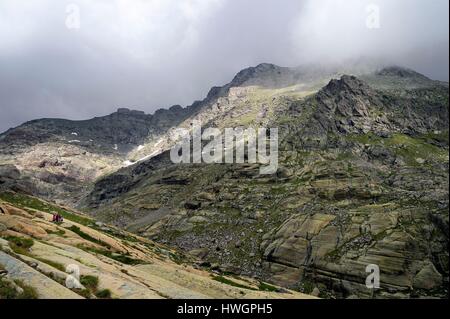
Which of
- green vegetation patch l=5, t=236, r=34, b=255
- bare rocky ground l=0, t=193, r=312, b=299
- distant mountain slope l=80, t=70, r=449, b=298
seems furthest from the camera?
distant mountain slope l=80, t=70, r=449, b=298

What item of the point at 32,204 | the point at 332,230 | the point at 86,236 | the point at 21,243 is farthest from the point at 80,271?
the point at 332,230

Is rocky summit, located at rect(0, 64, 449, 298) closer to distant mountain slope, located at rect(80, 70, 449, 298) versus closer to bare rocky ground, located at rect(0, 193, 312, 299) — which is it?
bare rocky ground, located at rect(0, 193, 312, 299)

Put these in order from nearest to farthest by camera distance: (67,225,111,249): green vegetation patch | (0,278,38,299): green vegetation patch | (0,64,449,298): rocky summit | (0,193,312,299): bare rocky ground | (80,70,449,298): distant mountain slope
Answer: (0,278,38,299): green vegetation patch, (0,193,312,299): bare rocky ground, (0,64,449,298): rocky summit, (67,225,111,249): green vegetation patch, (80,70,449,298): distant mountain slope

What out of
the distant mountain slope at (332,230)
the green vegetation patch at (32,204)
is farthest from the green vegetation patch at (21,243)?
the distant mountain slope at (332,230)

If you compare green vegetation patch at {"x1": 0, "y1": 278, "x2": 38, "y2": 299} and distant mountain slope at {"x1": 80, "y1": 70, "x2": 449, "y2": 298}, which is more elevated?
green vegetation patch at {"x1": 0, "y1": 278, "x2": 38, "y2": 299}

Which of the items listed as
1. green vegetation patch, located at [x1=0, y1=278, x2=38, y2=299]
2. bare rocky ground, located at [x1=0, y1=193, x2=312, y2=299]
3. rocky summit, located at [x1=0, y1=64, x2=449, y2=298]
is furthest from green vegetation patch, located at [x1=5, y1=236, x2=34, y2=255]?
green vegetation patch, located at [x1=0, y1=278, x2=38, y2=299]

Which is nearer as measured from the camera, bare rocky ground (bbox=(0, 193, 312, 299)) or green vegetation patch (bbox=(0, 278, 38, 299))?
green vegetation patch (bbox=(0, 278, 38, 299))

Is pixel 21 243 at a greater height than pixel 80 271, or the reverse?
pixel 21 243

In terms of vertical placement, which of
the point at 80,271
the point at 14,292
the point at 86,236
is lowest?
the point at 86,236

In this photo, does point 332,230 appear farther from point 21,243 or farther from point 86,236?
point 21,243

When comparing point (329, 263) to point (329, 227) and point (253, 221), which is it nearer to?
point (329, 227)

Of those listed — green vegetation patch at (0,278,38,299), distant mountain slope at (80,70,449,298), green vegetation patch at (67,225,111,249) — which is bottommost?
distant mountain slope at (80,70,449,298)

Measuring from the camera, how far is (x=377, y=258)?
110562mm
